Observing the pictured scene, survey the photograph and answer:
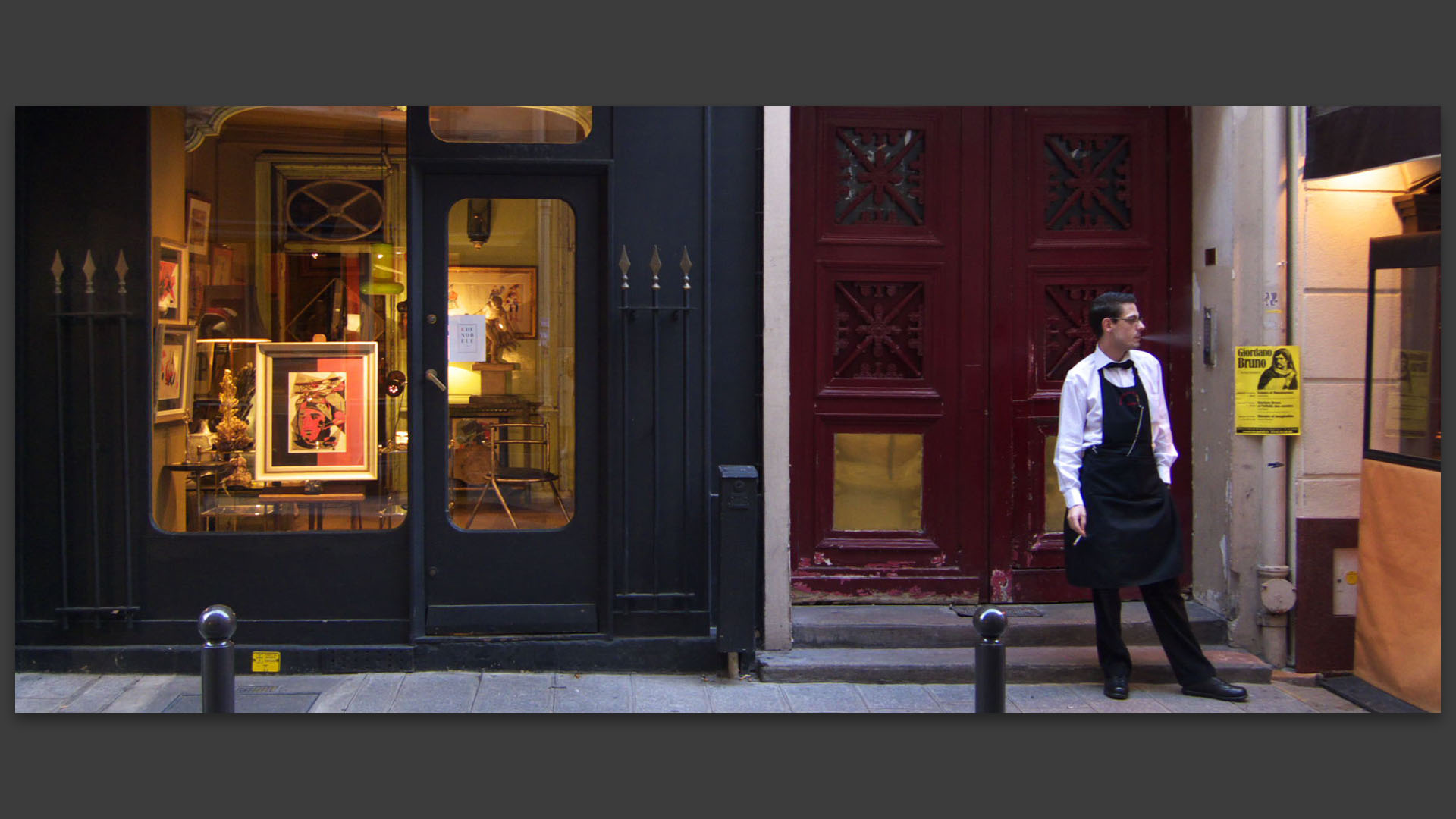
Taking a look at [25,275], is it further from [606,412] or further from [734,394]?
[734,394]

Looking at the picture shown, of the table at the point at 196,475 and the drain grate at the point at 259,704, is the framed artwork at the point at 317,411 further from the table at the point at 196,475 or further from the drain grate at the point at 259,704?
the drain grate at the point at 259,704

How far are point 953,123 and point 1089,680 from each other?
3.05 metres

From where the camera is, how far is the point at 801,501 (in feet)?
21.9

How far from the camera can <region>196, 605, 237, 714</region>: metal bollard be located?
424cm

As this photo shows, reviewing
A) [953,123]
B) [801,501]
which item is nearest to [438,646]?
[801,501]

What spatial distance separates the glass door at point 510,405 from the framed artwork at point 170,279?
1.24m

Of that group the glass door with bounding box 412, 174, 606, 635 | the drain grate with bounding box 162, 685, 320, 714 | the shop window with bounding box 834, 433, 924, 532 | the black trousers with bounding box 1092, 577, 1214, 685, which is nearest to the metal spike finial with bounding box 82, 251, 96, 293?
the glass door with bounding box 412, 174, 606, 635

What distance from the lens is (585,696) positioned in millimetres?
5766

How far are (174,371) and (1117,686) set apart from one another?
4.95 meters

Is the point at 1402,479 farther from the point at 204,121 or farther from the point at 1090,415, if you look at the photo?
the point at 204,121

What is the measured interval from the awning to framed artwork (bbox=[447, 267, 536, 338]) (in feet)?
13.0

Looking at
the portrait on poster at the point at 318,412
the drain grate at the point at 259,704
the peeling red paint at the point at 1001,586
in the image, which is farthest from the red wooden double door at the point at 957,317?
the drain grate at the point at 259,704

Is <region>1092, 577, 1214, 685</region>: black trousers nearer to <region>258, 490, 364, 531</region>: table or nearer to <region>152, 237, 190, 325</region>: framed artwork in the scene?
<region>258, 490, 364, 531</region>: table

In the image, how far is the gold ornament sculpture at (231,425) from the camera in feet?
20.5
